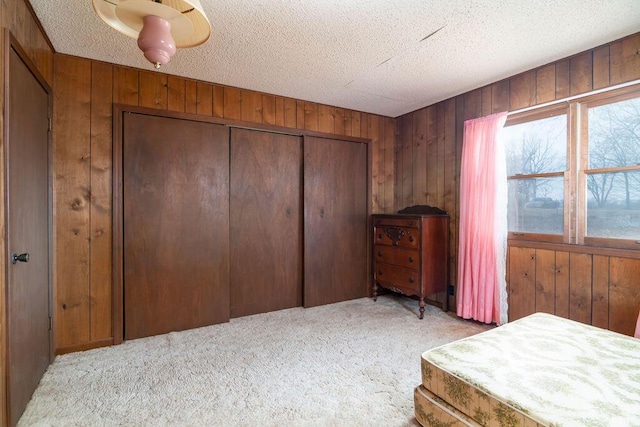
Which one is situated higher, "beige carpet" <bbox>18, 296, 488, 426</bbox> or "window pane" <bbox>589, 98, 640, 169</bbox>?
"window pane" <bbox>589, 98, 640, 169</bbox>

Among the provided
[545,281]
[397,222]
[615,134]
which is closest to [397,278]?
[397,222]

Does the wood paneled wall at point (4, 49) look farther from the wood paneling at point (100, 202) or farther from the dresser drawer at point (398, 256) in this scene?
the dresser drawer at point (398, 256)

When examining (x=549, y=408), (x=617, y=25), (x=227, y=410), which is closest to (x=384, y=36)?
(x=617, y=25)

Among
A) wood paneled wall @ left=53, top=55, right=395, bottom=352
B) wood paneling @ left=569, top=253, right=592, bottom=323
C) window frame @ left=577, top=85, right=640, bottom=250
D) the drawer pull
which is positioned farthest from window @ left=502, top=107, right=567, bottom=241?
wood paneled wall @ left=53, top=55, right=395, bottom=352

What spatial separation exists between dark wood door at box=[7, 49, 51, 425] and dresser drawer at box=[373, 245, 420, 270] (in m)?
3.00

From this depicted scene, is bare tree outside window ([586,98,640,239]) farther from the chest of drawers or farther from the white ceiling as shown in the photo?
the chest of drawers

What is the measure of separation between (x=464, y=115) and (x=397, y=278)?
6.14ft

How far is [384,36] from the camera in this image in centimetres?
213

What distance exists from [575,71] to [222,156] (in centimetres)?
306

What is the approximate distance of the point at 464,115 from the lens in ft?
10.5

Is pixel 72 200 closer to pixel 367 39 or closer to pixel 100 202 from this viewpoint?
pixel 100 202

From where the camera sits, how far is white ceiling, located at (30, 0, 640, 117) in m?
1.83

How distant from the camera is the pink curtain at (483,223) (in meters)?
2.80

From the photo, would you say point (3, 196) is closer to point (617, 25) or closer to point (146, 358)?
point (146, 358)
